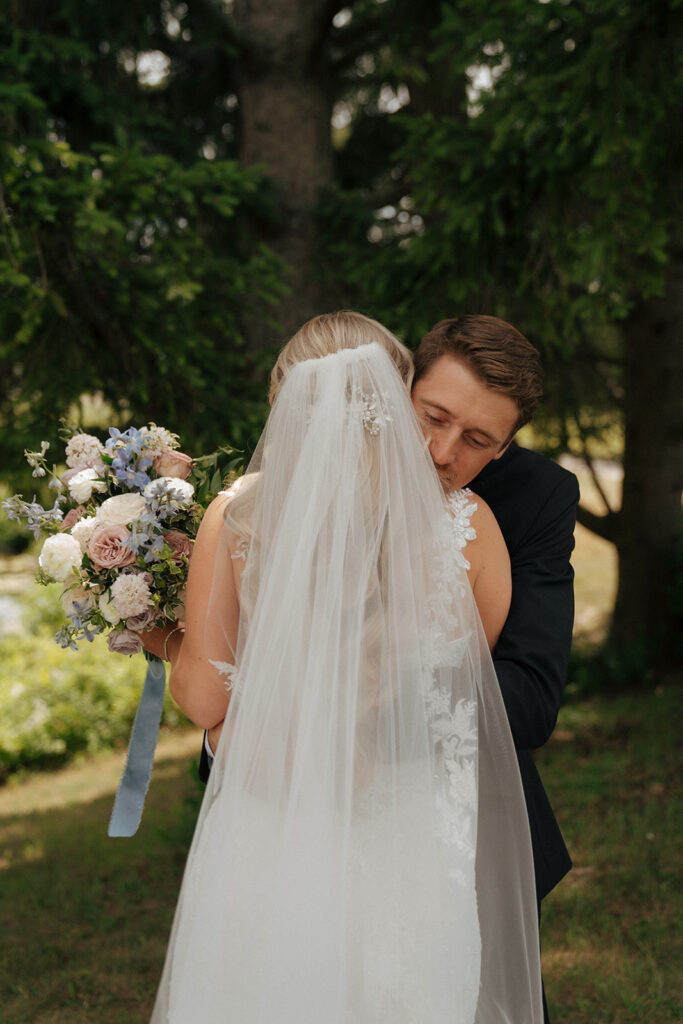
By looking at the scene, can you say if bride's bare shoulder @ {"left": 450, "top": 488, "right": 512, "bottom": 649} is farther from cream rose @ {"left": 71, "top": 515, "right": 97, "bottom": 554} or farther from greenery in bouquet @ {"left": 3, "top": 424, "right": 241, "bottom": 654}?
cream rose @ {"left": 71, "top": 515, "right": 97, "bottom": 554}

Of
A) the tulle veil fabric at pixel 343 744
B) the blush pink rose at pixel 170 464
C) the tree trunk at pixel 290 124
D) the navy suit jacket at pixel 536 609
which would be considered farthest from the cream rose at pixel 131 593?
the tree trunk at pixel 290 124

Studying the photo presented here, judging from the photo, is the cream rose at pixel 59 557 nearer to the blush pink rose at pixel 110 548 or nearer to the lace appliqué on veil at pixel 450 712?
the blush pink rose at pixel 110 548

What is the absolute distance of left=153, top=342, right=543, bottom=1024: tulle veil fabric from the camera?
2084mm

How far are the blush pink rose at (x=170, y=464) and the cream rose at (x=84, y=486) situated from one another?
0.17 metres

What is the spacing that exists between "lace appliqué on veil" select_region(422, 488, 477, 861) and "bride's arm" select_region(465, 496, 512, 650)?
0.10 m

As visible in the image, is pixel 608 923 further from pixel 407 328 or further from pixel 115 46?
pixel 115 46

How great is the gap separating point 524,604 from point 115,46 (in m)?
5.16

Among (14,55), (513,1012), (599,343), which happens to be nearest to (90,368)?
(14,55)

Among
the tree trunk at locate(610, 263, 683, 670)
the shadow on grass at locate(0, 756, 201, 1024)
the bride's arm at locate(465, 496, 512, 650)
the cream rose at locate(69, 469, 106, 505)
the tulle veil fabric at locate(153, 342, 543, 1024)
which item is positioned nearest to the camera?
the tulle veil fabric at locate(153, 342, 543, 1024)

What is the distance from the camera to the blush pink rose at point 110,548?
7.98ft

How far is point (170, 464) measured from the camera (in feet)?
8.75

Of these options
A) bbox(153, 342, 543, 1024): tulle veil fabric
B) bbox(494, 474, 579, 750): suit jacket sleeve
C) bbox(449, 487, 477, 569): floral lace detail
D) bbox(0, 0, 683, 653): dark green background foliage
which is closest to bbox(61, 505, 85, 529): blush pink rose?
bbox(153, 342, 543, 1024): tulle veil fabric

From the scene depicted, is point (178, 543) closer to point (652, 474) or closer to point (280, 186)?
point (280, 186)

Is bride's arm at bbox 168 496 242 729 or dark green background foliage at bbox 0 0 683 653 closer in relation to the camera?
bride's arm at bbox 168 496 242 729
